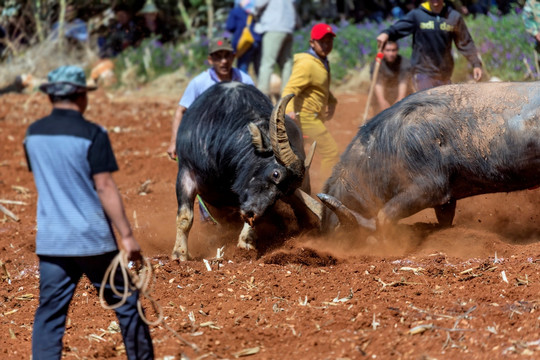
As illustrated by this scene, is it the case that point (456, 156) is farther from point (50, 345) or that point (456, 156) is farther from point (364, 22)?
point (364, 22)

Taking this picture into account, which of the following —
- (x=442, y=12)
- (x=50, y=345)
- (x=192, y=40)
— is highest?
(x=442, y=12)

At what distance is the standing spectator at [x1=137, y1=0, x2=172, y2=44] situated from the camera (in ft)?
68.0

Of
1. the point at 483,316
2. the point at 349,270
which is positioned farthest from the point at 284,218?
the point at 483,316

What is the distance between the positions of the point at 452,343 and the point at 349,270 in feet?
6.08

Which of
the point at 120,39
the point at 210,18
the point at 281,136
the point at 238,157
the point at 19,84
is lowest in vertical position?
the point at 19,84

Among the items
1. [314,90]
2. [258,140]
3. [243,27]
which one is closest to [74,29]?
[243,27]

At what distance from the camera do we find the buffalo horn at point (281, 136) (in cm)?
638

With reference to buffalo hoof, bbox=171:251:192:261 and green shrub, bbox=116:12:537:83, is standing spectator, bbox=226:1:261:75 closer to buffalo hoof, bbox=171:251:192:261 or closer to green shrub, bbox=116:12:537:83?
green shrub, bbox=116:12:537:83

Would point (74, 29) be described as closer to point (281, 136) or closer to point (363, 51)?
point (363, 51)

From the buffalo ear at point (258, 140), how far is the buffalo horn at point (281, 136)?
0.53 ft

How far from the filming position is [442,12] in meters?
9.16

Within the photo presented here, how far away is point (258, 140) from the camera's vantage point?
6.60 metres

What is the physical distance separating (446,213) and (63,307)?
14.3 ft

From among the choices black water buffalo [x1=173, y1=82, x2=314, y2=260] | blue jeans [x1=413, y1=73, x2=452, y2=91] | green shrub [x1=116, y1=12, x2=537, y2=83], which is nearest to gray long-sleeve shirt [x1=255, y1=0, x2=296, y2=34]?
green shrub [x1=116, y1=12, x2=537, y2=83]
